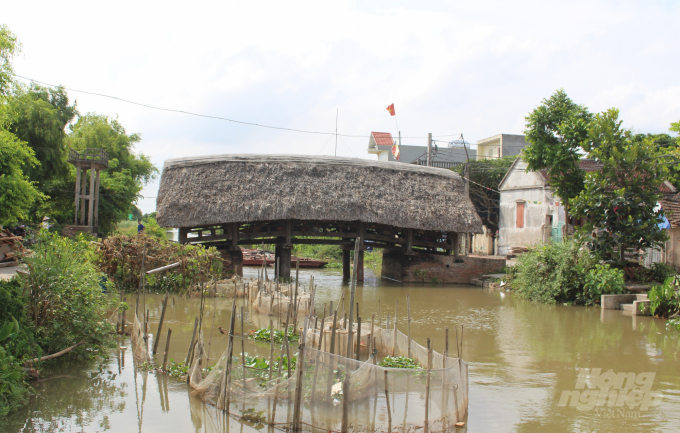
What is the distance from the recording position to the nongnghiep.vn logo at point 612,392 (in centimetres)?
621

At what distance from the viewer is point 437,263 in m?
19.6

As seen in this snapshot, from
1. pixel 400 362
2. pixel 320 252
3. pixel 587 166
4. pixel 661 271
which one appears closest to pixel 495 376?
pixel 400 362

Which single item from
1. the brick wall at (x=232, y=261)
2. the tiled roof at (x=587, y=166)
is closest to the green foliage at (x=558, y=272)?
the tiled roof at (x=587, y=166)

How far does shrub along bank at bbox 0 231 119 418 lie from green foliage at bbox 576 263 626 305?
11652mm

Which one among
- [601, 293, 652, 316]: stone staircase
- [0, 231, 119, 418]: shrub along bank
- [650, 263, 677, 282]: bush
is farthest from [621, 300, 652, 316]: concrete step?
[0, 231, 119, 418]: shrub along bank

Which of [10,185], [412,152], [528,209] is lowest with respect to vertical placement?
[10,185]

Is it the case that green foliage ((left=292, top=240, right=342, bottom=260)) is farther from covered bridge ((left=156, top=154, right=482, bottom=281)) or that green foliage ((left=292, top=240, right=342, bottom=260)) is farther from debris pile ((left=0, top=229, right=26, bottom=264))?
debris pile ((left=0, top=229, right=26, bottom=264))

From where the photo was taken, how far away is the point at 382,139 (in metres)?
41.3

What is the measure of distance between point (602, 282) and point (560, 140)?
5498 millimetres

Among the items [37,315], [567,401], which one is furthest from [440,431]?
[37,315]

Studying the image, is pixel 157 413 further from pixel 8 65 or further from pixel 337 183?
pixel 337 183

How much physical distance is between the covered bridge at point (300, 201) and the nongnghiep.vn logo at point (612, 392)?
9729 millimetres

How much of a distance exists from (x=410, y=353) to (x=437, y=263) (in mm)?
12677

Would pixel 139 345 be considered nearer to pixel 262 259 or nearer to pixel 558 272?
pixel 558 272
